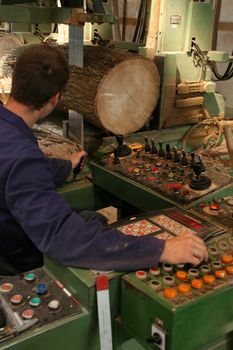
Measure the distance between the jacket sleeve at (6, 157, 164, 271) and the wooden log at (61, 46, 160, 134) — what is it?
1.19 meters

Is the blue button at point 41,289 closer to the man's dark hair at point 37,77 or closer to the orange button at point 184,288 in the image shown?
the orange button at point 184,288

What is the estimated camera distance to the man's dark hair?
139 centimetres

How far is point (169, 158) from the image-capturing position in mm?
2086

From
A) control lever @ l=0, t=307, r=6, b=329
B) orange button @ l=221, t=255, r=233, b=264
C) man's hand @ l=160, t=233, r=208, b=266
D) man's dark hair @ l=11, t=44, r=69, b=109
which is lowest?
control lever @ l=0, t=307, r=6, b=329

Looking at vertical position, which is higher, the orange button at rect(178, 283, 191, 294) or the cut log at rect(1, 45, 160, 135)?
the cut log at rect(1, 45, 160, 135)

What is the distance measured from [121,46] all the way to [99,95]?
0.99 meters

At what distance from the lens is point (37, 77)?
4.58 ft

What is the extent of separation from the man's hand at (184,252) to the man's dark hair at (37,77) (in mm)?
604

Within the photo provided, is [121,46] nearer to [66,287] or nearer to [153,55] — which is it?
[153,55]

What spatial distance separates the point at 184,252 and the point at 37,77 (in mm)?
699

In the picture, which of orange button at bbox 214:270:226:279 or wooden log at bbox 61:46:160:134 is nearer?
orange button at bbox 214:270:226:279

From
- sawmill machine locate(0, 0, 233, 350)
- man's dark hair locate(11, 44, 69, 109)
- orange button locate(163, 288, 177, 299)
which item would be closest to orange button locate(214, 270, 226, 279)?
sawmill machine locate(0, 0, 233, 350)

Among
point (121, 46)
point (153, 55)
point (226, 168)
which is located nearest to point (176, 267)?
point (226, 168)

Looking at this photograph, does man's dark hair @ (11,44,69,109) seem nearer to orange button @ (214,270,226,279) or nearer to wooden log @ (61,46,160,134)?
orange button @ (214,270,226,279)
